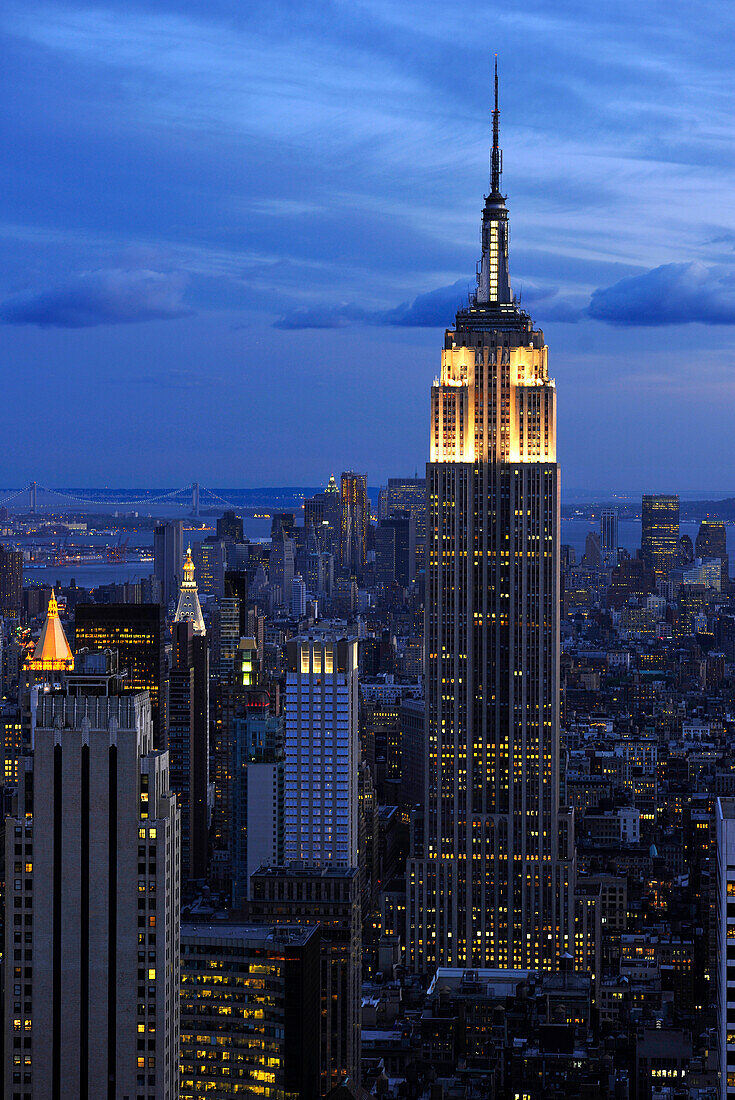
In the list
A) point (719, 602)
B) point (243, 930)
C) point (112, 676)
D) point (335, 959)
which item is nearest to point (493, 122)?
point (335, 959)

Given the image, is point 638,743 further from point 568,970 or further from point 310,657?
point 310,657

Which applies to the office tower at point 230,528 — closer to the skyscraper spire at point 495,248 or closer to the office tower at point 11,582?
the office tower at point 11,582

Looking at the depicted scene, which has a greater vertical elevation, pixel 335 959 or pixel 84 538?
pixel 84 538

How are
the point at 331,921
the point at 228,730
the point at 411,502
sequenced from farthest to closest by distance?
the point at 411,502
the point at 228,730
the point at 331,921

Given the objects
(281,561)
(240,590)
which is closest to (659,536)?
(281,561)

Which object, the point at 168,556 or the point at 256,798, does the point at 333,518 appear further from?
the point at 256,798

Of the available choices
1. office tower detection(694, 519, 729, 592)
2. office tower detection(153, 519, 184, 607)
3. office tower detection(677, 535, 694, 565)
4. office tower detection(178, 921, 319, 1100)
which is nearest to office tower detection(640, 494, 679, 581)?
office tower detection(677, 535, 694, 565)
